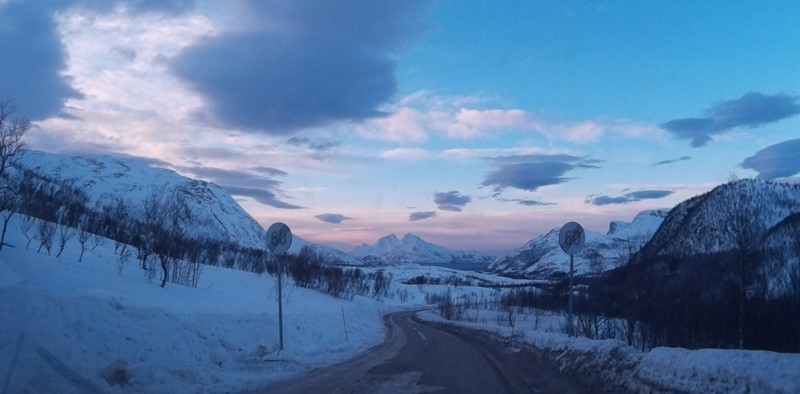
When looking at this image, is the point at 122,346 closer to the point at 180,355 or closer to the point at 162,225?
the point at 180,355

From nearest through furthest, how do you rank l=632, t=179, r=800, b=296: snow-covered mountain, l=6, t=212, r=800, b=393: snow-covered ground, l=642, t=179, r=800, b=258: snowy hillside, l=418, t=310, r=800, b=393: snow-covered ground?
1. l=418, t=310, r=800, b=393: snow-covered ground
2. l=6, t=212, r=800, b=393: snow-covered ground
3. l=632, t=179, r=800, b=296: snow-covered mountain
4. l=642, t=179, r=800, b=258: snowy hillside

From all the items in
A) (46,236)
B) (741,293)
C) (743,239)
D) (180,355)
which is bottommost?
(180,355)

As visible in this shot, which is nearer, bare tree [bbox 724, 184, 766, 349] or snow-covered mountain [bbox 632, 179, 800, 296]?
bare tree [bbox 724, 184, 766, 349]

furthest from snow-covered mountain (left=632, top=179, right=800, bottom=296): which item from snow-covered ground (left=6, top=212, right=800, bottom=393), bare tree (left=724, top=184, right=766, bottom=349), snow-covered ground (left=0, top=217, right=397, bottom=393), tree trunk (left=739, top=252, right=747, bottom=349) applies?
snow-covered ground (left=0, top=217, right=397, bottom=393)

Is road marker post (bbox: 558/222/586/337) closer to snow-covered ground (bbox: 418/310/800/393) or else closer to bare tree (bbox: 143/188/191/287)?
snow-covered ground (bbox: 418/310/800/393)

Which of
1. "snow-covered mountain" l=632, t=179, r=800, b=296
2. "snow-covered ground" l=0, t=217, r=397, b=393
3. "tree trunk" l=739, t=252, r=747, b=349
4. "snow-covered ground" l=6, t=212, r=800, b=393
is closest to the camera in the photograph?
"snow-covered ground" l=6, t=212, r=800, b=393

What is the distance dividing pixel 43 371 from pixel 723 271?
120 feet

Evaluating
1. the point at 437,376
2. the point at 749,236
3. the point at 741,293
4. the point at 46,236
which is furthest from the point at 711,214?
the point at 46,236

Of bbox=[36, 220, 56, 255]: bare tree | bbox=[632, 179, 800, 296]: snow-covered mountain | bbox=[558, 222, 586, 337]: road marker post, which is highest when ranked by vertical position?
bbox=[632, 179, 800, 296]: snow-covered mountain

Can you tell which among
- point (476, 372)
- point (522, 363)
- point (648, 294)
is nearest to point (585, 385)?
point (476, 372)

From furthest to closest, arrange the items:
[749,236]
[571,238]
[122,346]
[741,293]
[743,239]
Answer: [741,293], [749,236], [743,239], [571,238], [122,346]

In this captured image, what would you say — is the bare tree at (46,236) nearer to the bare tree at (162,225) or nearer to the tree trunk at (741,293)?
the bare tree at (162,225)

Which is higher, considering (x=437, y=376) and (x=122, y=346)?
(x=122, y=346)

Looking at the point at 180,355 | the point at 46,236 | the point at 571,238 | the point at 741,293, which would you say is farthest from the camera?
the point at 46,236
